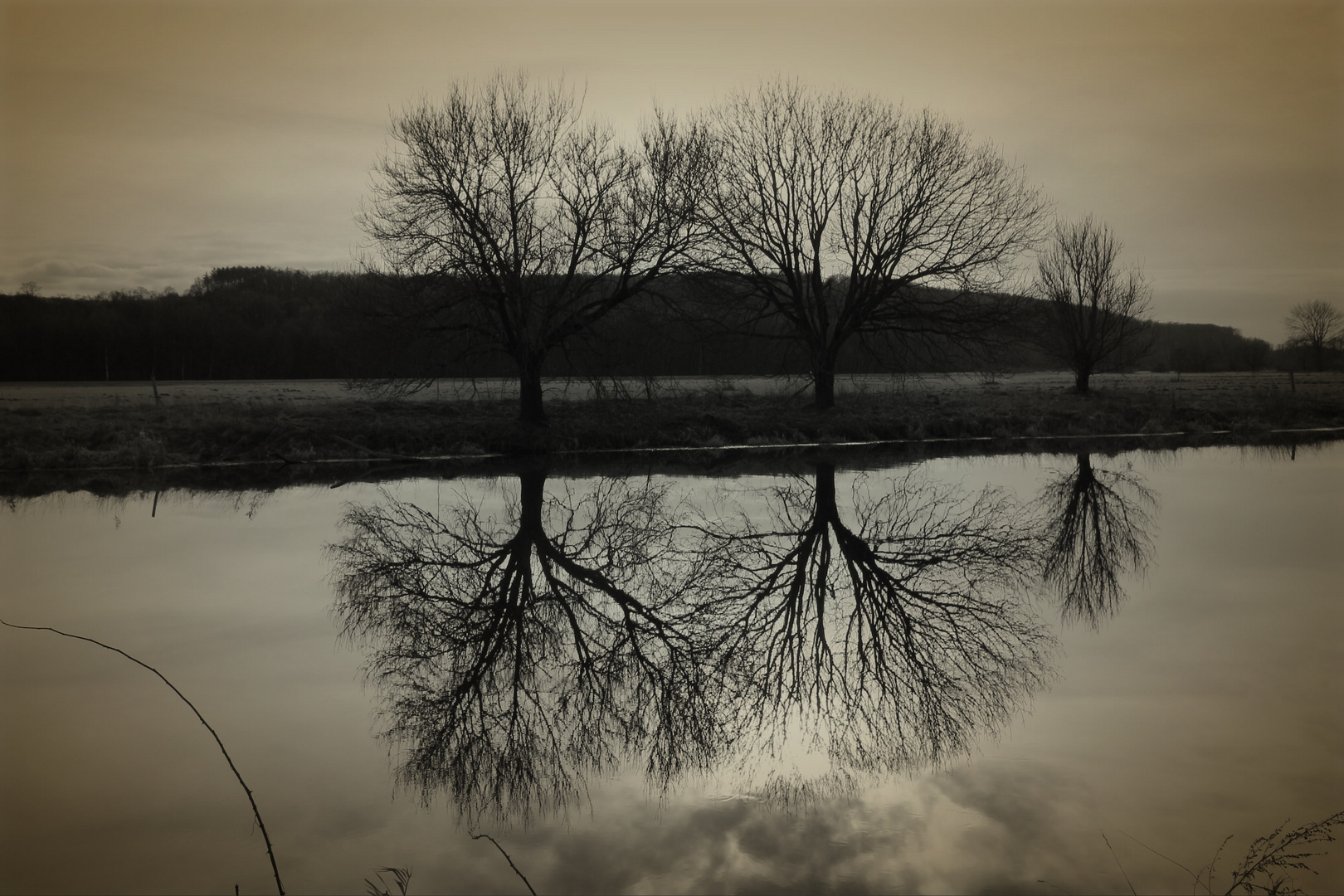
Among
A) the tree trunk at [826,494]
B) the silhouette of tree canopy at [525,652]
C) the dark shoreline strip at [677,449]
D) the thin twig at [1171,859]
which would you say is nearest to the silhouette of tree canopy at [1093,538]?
the tree trunk at [826,494]

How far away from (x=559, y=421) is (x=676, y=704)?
20.2m

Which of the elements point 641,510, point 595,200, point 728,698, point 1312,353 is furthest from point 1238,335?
point 728,698

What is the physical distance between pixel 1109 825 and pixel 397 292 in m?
22.8

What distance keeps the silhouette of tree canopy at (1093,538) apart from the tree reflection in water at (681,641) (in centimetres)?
48

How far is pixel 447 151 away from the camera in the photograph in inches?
966

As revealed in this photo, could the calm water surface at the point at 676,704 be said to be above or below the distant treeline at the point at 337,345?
below

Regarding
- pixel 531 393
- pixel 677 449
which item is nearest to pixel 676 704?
pixel 677 449

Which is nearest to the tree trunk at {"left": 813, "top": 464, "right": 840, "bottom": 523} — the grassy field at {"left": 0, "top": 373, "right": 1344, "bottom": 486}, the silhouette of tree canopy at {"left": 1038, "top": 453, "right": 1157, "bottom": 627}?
the silhouette of tree canopy at {"left": 1038, "top": 453, "right": 1157, "bottom": 627}

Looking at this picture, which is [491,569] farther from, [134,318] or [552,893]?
[134,318]

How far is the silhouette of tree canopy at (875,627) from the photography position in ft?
20.6

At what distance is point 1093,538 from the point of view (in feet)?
41.3

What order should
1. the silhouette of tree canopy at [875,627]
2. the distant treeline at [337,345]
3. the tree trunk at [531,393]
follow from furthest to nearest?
the distant treeline at [337,345] < the tree trunk at [531,393] < the silhouette of tree canopy at [875,627]

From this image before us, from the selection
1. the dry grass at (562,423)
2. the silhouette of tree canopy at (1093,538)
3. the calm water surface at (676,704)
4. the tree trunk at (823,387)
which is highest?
the tree trunk at (823,387)

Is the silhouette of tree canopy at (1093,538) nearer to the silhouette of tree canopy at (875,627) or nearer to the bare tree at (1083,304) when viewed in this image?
the silhouette of tree canopy at (875,627)
